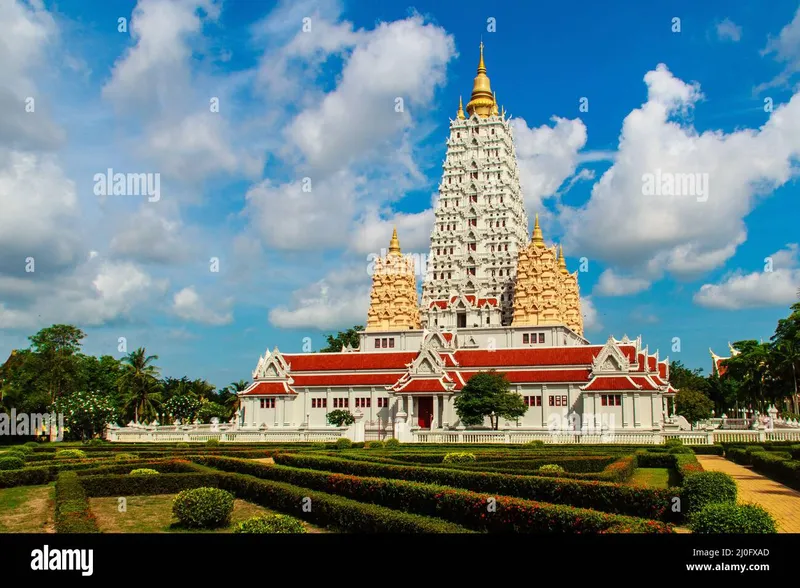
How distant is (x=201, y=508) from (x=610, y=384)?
47.3 metres

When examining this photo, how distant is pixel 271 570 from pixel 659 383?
2182 inches

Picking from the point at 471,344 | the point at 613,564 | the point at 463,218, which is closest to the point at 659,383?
the point at 471,344

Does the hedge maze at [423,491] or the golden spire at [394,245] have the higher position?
the golden spire at [394,245]

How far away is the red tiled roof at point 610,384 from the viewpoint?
199 feet

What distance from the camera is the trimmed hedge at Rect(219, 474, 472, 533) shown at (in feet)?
56.3

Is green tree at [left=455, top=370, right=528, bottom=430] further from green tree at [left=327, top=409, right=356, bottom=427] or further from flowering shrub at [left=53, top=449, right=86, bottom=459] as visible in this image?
flowering shrub at [left=53, top=449, right=86, bottom=459]

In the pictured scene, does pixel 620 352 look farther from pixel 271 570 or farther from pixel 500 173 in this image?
pixel 271 570

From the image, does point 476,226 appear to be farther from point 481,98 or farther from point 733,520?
point 733,520

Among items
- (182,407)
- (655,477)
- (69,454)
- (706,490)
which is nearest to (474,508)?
(706,490)

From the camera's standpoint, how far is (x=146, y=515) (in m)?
23.0

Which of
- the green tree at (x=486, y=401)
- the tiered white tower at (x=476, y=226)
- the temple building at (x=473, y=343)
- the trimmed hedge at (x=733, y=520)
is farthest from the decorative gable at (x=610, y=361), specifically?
the trimmed hedge at (x=733, y=520)

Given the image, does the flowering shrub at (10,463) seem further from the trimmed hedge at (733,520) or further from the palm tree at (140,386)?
the palm tree at (140,386)

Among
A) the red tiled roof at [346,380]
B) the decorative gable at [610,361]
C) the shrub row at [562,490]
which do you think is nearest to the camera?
the shrub row at [562,490]

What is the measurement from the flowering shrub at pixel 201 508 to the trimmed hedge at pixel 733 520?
38.9 feet
